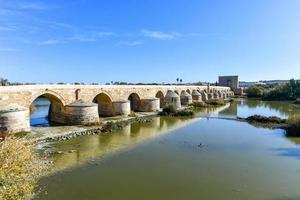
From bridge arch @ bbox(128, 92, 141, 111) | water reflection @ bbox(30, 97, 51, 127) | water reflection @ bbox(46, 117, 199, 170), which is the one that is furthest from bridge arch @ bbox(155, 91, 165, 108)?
water reflection @ bbox(46, 117, 199, 170)

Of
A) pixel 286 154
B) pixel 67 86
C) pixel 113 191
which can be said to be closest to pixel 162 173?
pixel 113 191

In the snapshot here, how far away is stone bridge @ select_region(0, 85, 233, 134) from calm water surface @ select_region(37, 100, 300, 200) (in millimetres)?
2431

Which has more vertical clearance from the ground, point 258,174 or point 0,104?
point 0,104

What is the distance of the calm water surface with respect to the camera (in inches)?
322

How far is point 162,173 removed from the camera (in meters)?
9.80

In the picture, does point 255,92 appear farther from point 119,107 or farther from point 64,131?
point 64,131

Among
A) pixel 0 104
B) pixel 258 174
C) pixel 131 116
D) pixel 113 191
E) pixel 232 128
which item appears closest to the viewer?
pixel 113 191

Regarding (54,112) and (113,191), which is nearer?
(113,191)

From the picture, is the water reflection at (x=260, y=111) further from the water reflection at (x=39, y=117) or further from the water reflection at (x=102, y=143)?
the water reflection at (x=39, y=117)

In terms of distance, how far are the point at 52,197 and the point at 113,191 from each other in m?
1.57

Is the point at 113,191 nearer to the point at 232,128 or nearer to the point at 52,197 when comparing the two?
the point at 52,197

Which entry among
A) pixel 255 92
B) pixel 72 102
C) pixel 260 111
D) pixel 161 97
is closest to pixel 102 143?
pixel 72 102

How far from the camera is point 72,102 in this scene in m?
19.4

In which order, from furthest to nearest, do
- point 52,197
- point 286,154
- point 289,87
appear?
point 289,87, point 286,154, point 52,197
